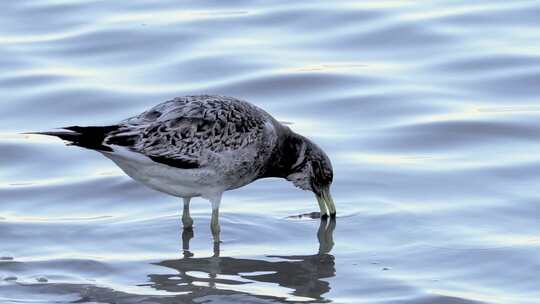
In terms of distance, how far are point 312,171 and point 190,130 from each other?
1379 mm

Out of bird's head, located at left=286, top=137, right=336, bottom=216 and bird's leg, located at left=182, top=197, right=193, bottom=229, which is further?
bird's head, located at left=286, top=137, right=336, bottom=216

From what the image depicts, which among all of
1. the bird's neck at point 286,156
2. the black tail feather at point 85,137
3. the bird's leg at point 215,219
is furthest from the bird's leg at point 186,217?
the black tail feather at point 85,137

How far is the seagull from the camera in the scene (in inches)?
432

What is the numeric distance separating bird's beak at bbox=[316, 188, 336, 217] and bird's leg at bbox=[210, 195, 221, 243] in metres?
1.04

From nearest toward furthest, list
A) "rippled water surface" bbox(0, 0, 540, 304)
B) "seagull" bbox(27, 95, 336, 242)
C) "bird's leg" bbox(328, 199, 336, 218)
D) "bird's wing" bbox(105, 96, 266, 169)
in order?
"rippled water surface" bbox(0, 0, 540, 304) → "seagull" bbox(27, 95, 336, 242) → "bird's wing" bbox(105, 96, 266, 169) → "bird's leg" bbox(328, 199, 336, 218)

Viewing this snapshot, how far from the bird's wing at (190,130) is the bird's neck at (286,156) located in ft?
1.21

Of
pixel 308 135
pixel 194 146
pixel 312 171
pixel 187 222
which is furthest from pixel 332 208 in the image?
pixel 308 135

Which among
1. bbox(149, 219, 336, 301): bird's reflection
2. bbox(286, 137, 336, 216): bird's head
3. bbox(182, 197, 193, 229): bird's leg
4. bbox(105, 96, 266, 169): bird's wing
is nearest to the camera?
bbox(149, 219, 336, 301): bird's reflection

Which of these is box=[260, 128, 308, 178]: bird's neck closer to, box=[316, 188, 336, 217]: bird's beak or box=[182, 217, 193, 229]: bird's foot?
box=[316, 188, 336, 217]: bird's beak

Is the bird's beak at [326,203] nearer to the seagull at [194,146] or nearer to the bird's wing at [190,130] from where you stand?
the seagull at [194,146]

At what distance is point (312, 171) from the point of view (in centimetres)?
1212

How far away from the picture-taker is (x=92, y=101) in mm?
15031

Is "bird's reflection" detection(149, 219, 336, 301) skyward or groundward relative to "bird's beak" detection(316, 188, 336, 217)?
groundward

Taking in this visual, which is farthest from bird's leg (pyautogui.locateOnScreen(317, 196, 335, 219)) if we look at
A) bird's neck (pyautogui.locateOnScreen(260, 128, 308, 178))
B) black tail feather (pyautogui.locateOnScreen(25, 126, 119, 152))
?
black tail feather (pyautogui.locateOnScreen(25, 126, 119, 152))
